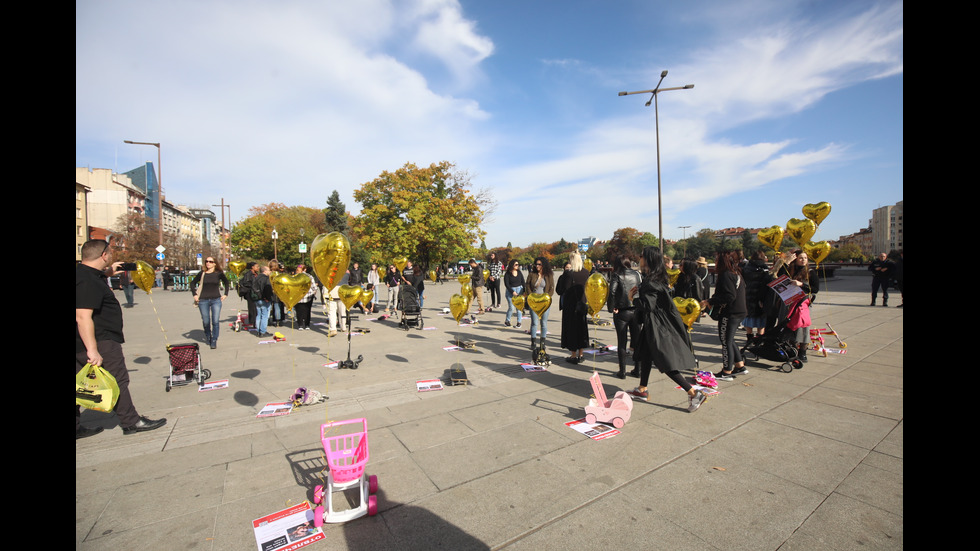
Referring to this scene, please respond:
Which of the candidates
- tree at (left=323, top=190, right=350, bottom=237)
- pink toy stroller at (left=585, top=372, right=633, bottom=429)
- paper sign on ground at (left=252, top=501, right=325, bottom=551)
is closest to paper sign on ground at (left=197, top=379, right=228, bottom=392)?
paper sign on ground at (left=252, top=501, right=325, bottom=551)

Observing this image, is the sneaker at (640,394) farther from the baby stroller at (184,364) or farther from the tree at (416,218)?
the tree at (416,218)

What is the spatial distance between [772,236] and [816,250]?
0.73 m

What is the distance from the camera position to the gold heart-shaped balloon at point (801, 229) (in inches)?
264

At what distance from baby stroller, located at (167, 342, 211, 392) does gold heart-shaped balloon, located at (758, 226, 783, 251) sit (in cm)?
974

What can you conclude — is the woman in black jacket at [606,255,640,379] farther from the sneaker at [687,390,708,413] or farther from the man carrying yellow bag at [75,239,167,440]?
the man carrying yellow bag at [75,239,167,440]

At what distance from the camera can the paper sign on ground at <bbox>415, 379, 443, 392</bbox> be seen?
5.73m

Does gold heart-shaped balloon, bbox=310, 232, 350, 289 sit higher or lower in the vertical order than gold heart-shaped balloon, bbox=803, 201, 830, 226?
lower

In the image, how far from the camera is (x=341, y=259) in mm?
4625

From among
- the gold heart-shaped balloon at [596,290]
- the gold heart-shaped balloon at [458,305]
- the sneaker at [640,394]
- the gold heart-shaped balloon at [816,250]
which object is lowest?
the sneaker at [640,394]

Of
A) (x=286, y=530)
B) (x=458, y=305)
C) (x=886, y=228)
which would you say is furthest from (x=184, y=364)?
(x=886, y=228)

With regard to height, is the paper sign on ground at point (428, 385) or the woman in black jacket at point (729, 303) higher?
the woman in black jacket at point (729, 303)

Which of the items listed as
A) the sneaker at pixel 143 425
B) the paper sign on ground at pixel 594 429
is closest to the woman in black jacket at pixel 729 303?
the paper sign on ground at pixel 594 429

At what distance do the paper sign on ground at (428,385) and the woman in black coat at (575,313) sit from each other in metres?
2.37

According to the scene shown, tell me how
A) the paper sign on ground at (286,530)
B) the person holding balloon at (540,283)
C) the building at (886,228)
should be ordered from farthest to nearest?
the building at (886,228) < the person holding balloon at (540,283) < the paper sign on ground at (286,530)
